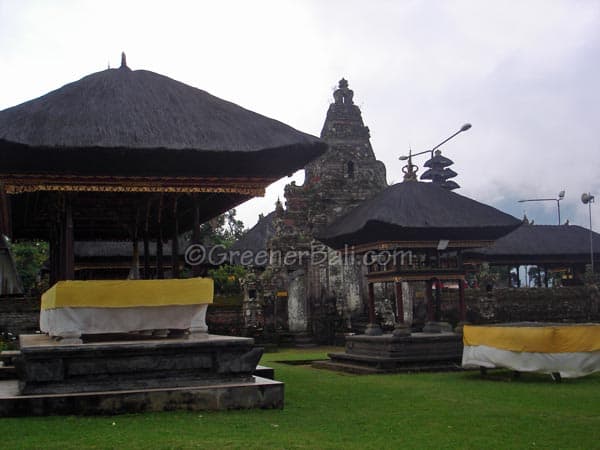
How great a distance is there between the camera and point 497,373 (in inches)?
499

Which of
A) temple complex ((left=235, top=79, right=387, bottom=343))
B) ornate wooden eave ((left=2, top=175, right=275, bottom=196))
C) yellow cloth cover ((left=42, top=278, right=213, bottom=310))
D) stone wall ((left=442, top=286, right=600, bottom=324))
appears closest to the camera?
yellow cloth cover ((left=42, top=278, right=213, bottom=310))

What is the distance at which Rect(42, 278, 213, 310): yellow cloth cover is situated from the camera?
836 cm

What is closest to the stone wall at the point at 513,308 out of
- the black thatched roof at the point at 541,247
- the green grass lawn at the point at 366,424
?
the black thatched roof at the point at 541,247

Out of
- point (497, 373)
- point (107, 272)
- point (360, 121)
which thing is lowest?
point (497, 373)

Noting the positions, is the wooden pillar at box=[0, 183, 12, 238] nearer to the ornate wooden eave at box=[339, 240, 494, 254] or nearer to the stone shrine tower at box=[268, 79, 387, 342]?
the ornate wooden eave at box=[339, 240, 494, 254]

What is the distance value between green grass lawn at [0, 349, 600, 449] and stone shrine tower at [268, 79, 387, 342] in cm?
1272

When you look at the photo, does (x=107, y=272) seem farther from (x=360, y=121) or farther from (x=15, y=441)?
(x=15, y=441)

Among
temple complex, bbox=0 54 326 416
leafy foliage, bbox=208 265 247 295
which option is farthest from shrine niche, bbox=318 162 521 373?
leafy foliage, bbox=208 265 247 295

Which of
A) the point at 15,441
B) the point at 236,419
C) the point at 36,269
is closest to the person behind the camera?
the point at 15,441

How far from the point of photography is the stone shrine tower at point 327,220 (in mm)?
23312

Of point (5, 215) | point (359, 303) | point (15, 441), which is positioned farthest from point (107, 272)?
point (15, 441)

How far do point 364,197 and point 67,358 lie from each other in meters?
17.3

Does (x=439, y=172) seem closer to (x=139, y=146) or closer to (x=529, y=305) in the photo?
(x=529, y=305)

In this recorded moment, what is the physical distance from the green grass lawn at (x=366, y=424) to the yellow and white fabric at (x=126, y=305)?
1.37 metres
